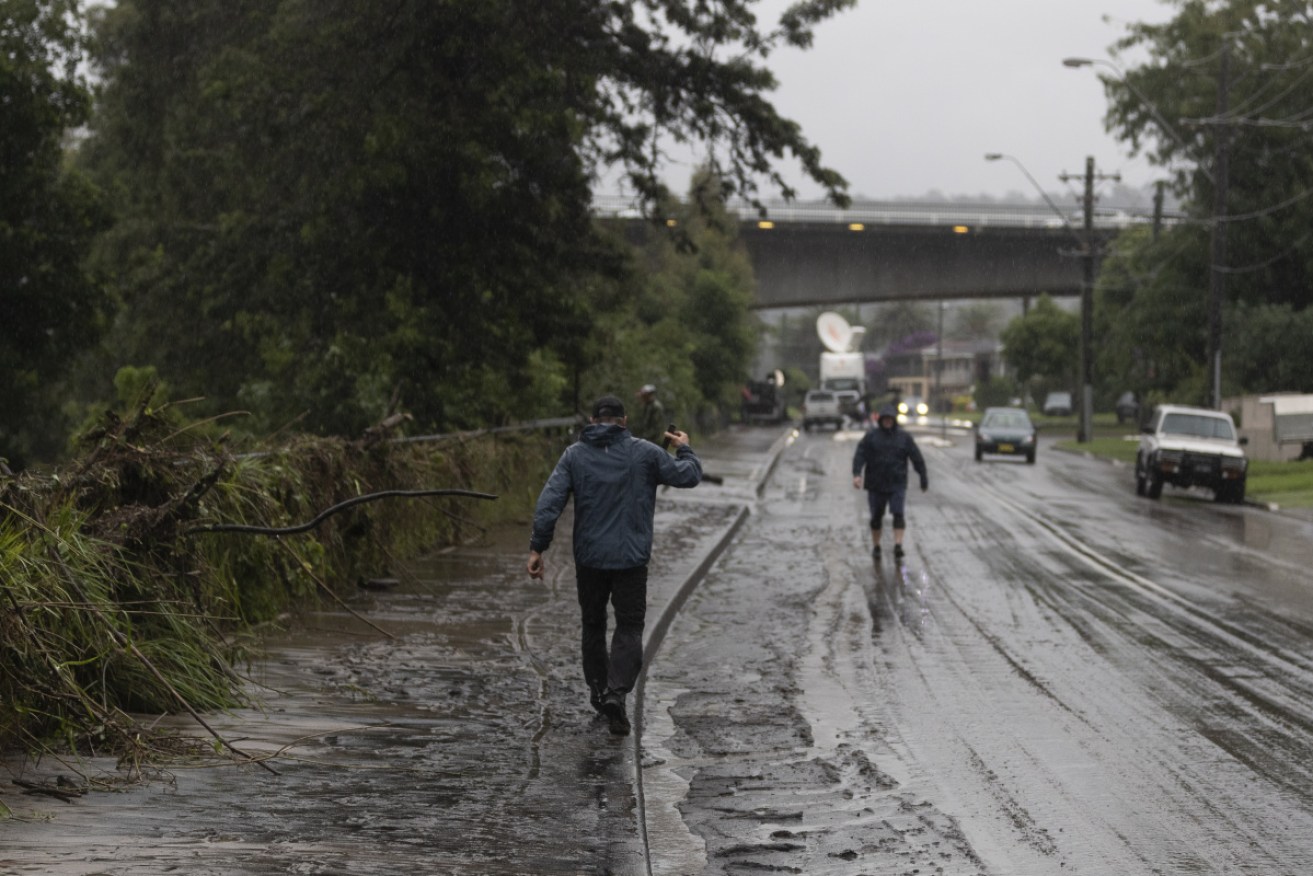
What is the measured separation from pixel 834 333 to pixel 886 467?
76.5 meters

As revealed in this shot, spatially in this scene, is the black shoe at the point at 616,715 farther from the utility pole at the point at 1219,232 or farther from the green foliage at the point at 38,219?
A: the utility pole at the point at 1219,232

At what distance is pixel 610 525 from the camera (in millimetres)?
9812

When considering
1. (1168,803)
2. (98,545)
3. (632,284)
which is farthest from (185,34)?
(1168,803)

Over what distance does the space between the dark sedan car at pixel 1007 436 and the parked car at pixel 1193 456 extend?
1285 centimetres

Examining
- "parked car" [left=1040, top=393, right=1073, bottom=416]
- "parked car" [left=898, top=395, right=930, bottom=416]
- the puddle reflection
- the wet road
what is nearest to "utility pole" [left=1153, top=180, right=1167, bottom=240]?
"parked car" [left=898, top=395, right=930, bottom=416]

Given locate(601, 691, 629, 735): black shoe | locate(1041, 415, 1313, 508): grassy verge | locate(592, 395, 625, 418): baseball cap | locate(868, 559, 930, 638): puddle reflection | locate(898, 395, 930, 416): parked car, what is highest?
locate(592, 395, 625, 418): baseball cap

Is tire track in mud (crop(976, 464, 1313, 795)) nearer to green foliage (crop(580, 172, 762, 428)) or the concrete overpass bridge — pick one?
green foliage (crop(580, 172, 762, 428))

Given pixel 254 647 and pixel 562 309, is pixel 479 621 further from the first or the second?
pixel 562 309

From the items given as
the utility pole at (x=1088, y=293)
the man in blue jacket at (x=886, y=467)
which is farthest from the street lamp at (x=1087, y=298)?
the man in blue jacket at (x=886, y=467)

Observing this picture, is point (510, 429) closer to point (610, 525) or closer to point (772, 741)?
point (610, 525)

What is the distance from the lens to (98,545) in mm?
9148

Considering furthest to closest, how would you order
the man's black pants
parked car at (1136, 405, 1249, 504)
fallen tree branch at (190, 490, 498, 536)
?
parked car at (1136, 405, 1249, 504) → the man's black pants → fallen tree branch at (190, 490, 498, 536)

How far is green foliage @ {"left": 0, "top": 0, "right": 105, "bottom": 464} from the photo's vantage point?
115 feet

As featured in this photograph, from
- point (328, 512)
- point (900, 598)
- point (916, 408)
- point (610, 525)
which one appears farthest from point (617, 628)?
point (916, 408)
